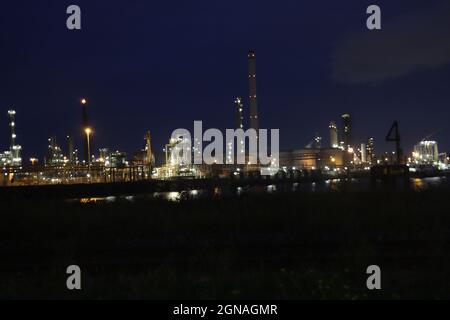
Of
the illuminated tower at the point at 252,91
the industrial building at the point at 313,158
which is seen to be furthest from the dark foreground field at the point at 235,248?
the industrial building at the point at 313,158

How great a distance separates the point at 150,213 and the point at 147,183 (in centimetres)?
2341

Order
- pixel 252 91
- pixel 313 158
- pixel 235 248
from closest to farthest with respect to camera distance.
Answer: pixel 235 248 → pixel 252 91 → pixel 313 158

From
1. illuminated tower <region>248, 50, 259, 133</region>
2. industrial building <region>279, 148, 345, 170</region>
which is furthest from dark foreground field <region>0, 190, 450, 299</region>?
industrial building <region>279, 148, 345, 170</region>

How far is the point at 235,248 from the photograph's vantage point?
1191 centimetres

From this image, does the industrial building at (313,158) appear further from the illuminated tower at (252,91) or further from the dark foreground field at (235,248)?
the dark foreground field at (235,248)

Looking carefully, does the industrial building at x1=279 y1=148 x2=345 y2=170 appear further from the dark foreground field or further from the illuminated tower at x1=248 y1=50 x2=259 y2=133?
the dark foreground field

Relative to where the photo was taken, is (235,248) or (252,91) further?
(252,91)

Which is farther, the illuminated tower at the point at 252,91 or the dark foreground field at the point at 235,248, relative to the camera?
the illuminated tower at the point at 252,91

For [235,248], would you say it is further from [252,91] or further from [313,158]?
[313,158]

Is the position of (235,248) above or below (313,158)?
below

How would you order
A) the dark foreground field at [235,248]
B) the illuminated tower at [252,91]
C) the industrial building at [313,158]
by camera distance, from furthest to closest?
the industrial building at [313,158]
the illuminated tower at [252,91]
the dark foreground field at [235,248]

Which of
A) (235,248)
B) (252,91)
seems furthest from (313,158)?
(235,248)

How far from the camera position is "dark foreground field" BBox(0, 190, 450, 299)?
27.3 ft

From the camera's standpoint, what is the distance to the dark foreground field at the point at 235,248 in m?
8.32
